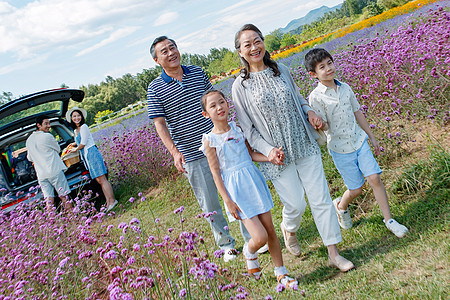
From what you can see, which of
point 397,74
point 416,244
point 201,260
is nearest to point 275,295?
point 201,260

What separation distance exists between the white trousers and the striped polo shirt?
1.07 meters

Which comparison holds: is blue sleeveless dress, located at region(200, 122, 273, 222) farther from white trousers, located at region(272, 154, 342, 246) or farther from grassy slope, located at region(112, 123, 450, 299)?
Answer: grassy slope, located at region(112, 123, 450, 299)

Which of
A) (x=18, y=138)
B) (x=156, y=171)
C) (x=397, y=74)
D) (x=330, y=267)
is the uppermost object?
(x=18, y=138)

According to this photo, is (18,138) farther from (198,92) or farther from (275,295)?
(275,295)

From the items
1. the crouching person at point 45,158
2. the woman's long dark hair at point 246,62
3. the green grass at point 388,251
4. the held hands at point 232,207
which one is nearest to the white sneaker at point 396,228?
the green grass at point 388,251

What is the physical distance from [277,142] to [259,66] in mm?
642

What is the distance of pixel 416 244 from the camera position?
293 centimetres

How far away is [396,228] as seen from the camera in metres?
3.20

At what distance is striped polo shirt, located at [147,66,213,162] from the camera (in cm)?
380

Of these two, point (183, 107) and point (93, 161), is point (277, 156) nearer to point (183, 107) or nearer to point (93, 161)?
point (183, 107)

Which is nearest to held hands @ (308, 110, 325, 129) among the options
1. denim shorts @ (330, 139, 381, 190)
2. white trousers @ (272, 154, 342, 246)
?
white trousers @ (272, 154, 342, 246)

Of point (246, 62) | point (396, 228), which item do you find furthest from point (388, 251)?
point (246, 62)

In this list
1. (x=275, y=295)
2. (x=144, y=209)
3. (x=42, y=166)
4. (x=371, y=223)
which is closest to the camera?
(x=275, y=295)

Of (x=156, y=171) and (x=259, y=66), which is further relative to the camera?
(x=156, y=171)
